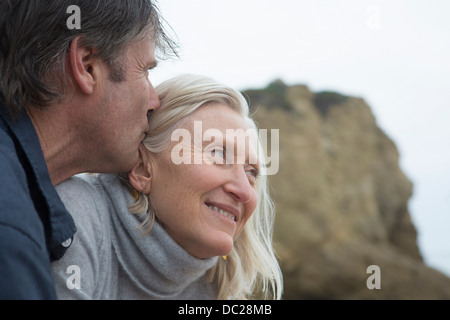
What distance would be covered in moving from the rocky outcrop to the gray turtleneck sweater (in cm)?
469

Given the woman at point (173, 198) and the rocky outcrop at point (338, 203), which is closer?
the woman at point (173, 198)

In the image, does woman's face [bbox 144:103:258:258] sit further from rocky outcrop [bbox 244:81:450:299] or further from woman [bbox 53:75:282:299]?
rocky outcrop [bbox 244:81:450:299]

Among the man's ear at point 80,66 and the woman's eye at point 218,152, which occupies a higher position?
the man's ear at point 80,66

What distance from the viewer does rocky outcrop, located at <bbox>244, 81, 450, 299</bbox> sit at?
8.27 meters

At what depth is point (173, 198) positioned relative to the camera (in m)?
2.86

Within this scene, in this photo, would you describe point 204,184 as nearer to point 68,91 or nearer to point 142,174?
point 142,174

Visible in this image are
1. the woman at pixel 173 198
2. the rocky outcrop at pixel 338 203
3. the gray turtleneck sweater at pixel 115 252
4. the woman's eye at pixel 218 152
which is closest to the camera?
the gray turtleneck sweater at pixel 115 252

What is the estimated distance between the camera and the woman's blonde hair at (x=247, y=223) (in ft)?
9.77

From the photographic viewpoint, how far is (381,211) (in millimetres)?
9602

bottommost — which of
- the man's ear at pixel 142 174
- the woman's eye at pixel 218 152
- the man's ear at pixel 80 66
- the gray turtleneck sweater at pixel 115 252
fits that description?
the gray turtleneck sweater at pixel 115 252

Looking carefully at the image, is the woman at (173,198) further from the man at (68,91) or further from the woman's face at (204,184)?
the man at (68,91)

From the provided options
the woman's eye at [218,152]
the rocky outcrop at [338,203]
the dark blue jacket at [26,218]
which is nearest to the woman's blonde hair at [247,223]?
the woman's eye at [218,152]

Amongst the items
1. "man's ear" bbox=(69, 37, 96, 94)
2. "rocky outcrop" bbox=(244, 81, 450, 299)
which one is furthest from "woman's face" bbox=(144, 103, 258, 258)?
"rocky outcrop" bbox=(244, 81, 450, 299)

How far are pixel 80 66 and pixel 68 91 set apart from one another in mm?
135
